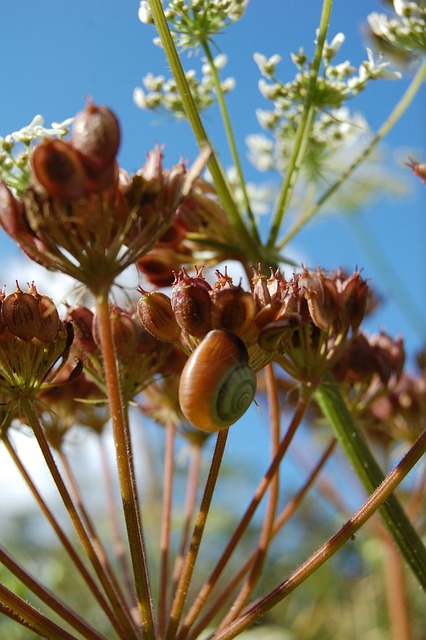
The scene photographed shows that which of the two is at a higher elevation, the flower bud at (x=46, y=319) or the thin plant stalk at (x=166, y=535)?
the flower bud at (x=46, y=319)

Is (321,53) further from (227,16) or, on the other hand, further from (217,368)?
(217,368)

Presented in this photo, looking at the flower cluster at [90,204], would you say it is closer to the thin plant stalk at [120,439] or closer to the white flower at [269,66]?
the thin plant stalk at [120,439]

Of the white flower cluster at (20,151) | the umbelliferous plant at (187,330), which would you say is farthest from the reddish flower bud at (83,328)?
the white flower cluster at (20,151)

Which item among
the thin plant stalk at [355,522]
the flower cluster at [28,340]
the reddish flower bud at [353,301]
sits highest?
the flower cluster at [28,340]

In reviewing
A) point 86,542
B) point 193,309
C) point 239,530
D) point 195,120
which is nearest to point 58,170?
point 193,309

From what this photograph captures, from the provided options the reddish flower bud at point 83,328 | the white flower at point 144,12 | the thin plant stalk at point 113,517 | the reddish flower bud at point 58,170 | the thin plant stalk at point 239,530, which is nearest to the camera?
the reddish flower bud at point 58,170

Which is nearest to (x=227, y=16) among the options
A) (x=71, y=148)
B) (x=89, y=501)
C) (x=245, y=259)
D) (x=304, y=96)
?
(x=304, y=96)
